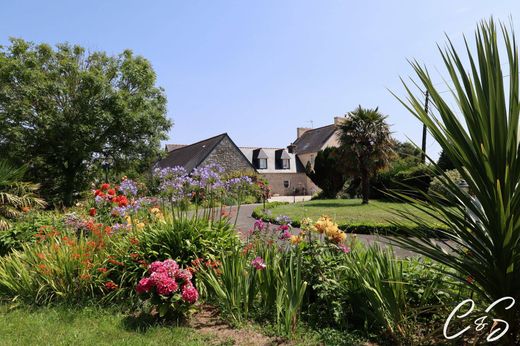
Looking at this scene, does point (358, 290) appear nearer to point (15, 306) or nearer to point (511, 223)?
point (511, 223)

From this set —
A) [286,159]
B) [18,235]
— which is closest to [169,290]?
[18,235]

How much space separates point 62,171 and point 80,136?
2812 millimetres

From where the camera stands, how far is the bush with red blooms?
388 cm

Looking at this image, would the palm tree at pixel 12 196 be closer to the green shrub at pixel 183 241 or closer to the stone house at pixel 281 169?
the green shrub at pixel 183 241

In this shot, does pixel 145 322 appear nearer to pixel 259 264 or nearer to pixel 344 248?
pixel 259 264

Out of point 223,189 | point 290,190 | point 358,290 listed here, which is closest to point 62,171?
point 223,189

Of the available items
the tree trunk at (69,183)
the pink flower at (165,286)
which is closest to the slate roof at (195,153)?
the tree trunk at (69,183)

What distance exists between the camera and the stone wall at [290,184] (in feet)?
143

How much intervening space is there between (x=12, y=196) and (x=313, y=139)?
4038cm

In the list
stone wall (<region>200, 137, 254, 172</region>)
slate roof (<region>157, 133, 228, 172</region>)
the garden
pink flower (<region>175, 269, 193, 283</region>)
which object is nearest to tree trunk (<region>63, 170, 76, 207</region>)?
slate roof (<region>157, 133, 228, 172</region>)

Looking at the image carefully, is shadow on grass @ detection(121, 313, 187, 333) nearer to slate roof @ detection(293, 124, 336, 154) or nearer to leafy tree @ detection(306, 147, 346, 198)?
leafy tree @ detection(306, 147, 346, 198)

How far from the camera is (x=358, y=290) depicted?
360 cm

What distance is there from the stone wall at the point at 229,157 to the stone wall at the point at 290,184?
241 inches

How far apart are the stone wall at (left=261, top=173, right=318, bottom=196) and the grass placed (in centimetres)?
3808
